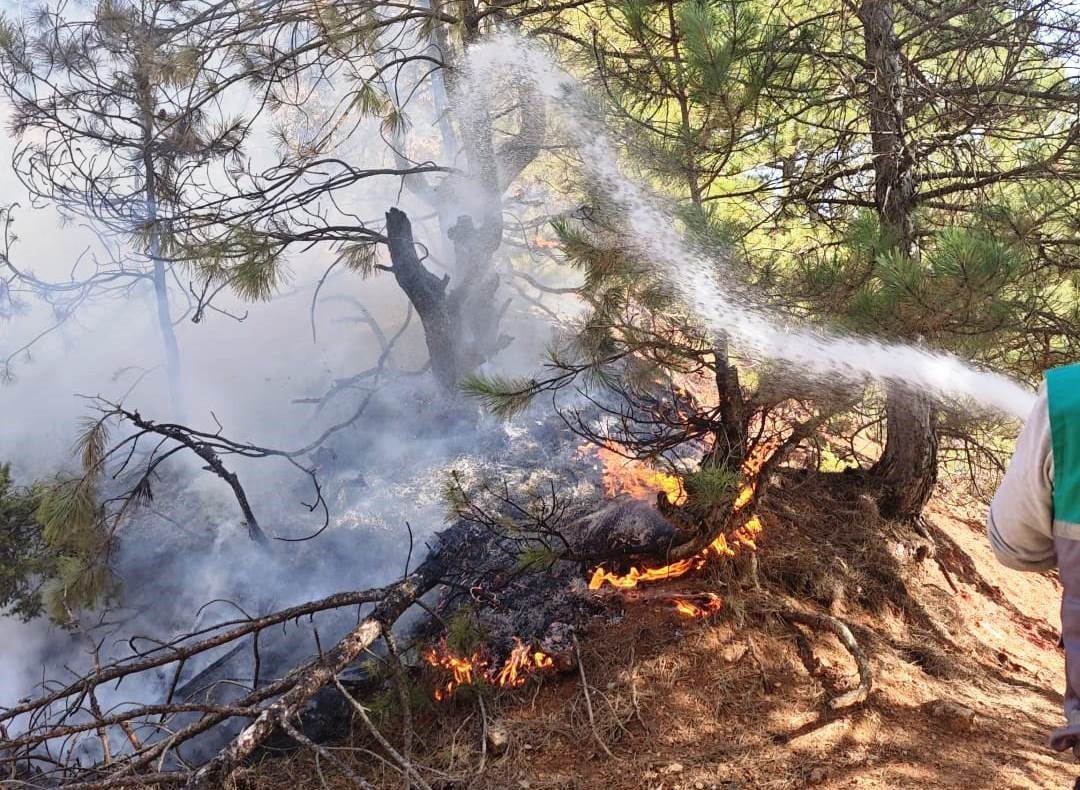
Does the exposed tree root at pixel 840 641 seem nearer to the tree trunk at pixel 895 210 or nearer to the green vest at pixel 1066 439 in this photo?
the tree trunk at pixel 895 210

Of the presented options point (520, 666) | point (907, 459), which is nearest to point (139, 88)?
point (520, 666)

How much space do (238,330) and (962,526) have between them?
463 inches

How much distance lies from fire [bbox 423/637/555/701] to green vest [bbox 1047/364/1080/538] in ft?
10.1

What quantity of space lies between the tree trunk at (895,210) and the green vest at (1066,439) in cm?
228

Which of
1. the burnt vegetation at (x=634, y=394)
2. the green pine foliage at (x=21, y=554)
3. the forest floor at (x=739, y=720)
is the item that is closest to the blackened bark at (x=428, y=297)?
the burnt vegetation at (x=634, y=394)

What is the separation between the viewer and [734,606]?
447 centimetres

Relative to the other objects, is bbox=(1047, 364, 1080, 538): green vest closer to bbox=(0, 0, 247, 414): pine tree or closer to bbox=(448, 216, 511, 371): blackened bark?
bbox=(0, 0, 247, 414): pine tree

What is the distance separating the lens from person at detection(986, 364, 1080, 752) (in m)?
1.76

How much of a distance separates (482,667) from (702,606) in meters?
1.41

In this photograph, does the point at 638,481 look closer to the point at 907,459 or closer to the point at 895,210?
the point at 907,459

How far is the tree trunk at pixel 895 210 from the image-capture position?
14.0 feet

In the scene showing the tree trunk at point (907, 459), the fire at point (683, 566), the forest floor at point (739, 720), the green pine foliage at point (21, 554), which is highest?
the green pine foliage at point (21, 554)

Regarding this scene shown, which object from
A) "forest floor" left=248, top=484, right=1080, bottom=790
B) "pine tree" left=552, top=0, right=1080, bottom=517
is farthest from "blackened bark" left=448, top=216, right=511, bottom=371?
"forest floor" left=248, top=484, right=1080, bottom=790

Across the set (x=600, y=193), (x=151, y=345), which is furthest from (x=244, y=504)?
(x=151, y=345)
